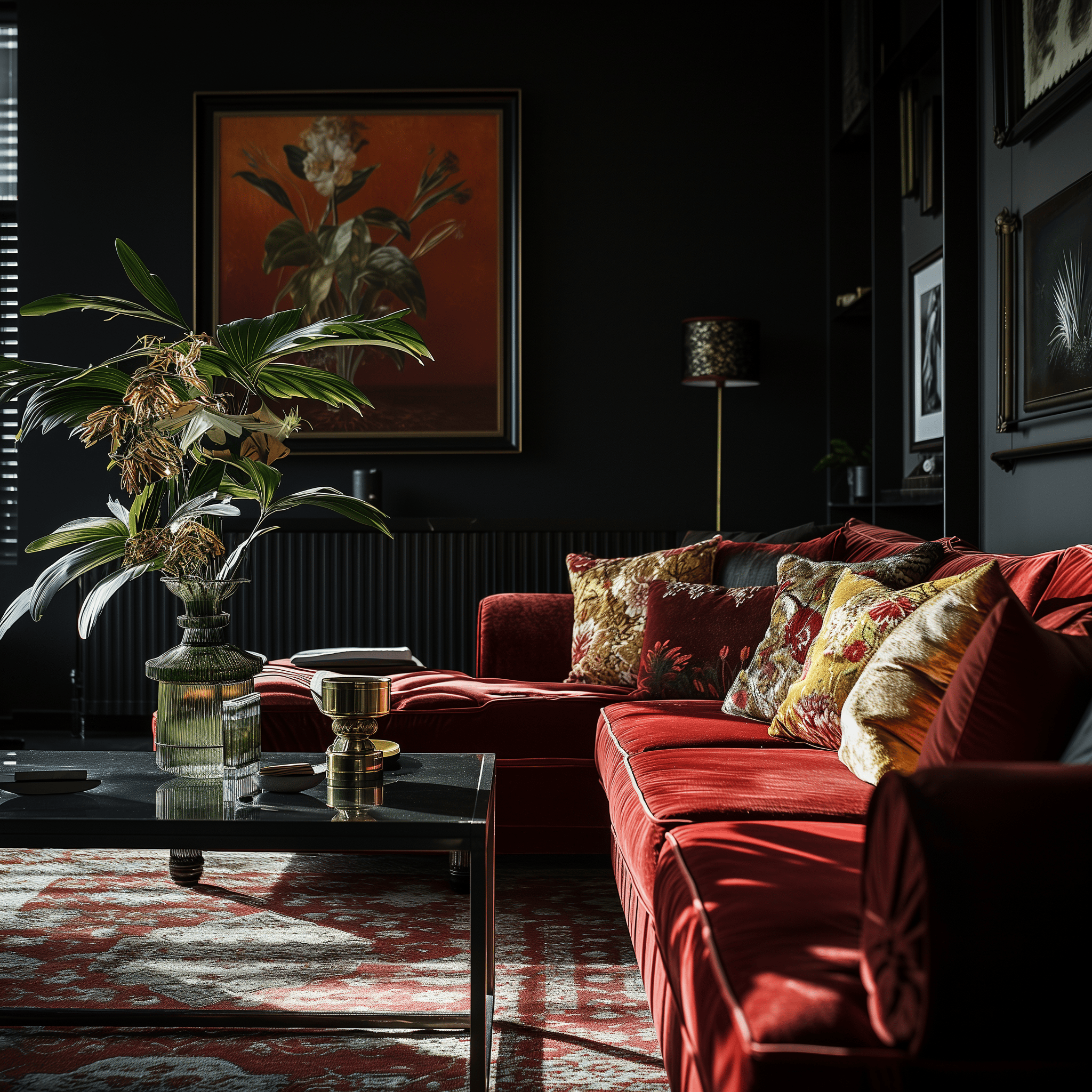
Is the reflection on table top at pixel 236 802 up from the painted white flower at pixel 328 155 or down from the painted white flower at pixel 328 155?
down

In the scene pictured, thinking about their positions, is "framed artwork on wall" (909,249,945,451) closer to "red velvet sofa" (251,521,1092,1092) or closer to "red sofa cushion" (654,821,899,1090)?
"red velvet sofa" (251,521,1092,1092)

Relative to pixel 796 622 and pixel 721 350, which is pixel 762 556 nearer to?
pixel 796 622

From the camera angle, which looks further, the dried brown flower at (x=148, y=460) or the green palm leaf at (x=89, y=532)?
the green palm leaf at (x=89, y=532)

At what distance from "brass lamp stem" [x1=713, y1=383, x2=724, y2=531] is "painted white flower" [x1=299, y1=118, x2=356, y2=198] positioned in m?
1.84

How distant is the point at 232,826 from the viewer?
1526 mm

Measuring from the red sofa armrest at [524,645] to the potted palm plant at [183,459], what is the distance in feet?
4.51

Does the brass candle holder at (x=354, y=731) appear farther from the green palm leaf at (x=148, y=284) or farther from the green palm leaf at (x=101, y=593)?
the green palm leaf at (x=148, y=284)

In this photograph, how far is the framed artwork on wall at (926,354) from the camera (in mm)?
3693

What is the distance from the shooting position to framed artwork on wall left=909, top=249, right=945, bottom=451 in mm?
3693

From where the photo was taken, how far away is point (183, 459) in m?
1.81

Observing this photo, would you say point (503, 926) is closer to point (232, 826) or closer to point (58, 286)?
point (232, 826)

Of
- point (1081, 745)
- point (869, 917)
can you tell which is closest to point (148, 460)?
point (869, 917)

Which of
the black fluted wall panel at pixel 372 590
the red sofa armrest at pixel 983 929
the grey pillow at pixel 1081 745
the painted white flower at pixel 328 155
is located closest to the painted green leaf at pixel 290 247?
the painted white flower at pixel 328 155

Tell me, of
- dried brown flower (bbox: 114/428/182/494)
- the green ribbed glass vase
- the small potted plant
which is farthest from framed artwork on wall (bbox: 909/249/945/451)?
dried brown flower (bbox: 114/428/182/494)
